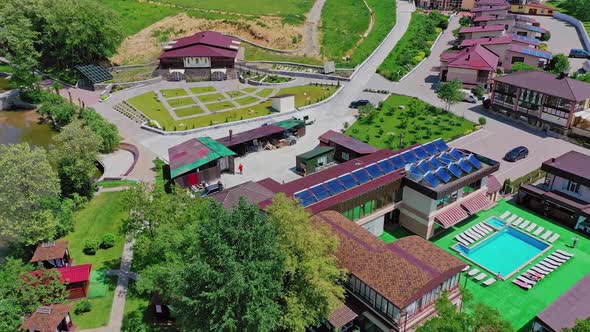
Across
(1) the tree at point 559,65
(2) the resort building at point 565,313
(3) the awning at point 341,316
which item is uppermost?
(1) the tree at point 559,65

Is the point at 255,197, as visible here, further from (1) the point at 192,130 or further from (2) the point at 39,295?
(1) the point at 192,130

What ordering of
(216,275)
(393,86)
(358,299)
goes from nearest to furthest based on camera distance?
(216,275)
(358,299)
(393,86)

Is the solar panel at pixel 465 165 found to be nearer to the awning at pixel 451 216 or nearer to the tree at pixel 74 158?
the awning at pixel 451 216

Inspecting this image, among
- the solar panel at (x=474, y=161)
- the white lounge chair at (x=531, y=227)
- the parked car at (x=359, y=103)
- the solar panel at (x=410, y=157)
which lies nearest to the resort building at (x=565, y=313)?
the white lounge chair at (x=531, y=227)

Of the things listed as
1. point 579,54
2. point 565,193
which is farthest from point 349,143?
point 579,54

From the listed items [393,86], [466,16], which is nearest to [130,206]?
[393,86]

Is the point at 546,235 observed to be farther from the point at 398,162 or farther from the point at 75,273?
the point at 75,273

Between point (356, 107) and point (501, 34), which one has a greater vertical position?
point (501, 34)
